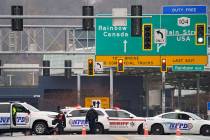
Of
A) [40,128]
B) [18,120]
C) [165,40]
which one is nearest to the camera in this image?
[18,120]

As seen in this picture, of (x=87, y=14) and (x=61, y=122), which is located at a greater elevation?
(x=87, y=14)

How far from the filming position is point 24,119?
35438 millimetres

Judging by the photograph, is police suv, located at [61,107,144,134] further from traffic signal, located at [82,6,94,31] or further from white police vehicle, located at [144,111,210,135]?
traffic signal, located at [82,6,94,31]

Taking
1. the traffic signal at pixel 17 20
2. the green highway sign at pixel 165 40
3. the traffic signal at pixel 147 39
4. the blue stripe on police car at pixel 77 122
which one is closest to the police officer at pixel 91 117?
the blue stripe on police car at pixel 77 122

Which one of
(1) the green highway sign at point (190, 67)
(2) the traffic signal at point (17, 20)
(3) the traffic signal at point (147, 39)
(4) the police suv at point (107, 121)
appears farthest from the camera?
(1) the green highway sign at point (190, 67)

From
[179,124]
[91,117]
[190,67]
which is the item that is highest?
[190,67]

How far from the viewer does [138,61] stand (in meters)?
49.0

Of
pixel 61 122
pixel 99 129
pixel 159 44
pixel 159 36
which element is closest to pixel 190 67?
pixel 159 44

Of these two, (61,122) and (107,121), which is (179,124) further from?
(61,122)

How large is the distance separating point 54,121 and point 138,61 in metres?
14.8

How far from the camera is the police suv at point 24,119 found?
35.2m

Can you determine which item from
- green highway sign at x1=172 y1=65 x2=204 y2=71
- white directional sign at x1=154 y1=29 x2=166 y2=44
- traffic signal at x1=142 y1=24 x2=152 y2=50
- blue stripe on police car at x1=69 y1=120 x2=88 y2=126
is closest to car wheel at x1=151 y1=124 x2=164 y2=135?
blue stripe on police car at x1=69 y1=120 x2=88 y2=126

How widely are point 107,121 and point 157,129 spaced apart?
112 inches

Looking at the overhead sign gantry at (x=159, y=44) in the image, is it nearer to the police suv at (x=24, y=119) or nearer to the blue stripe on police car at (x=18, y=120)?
the police suv at (x=24, y=119)
